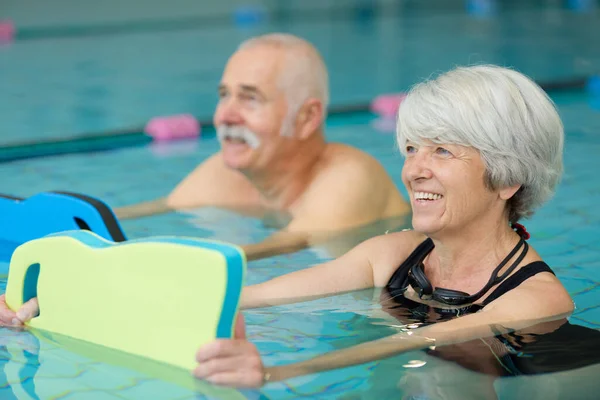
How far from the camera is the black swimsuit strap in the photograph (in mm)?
2691

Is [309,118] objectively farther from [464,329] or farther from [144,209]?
[464,329]

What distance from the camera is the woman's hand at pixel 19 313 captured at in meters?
2.73

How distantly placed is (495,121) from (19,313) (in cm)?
137

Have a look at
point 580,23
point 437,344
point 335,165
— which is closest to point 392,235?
point 437,344

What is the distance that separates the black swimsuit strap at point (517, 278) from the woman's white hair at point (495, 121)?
0.22 m

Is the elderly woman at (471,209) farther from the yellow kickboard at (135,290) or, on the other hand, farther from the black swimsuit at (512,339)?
the yellow kickboard at (135,290)

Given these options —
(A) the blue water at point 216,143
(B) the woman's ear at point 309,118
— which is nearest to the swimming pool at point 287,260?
(A) the blue water at point 216,143

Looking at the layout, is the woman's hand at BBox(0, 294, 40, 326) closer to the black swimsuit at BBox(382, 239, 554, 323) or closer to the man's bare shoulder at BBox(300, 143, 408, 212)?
the black swimsuit at BBox(382, 239, 554, 323)

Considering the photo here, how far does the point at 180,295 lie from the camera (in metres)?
2.31

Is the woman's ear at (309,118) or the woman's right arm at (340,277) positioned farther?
the woman's ear at (309,118)

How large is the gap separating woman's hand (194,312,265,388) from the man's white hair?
218 cm

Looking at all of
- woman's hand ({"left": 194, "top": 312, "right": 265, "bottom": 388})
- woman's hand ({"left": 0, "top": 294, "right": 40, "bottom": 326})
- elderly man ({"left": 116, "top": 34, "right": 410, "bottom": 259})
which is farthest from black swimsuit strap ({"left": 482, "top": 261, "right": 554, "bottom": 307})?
elderly man ({"left": 116, "top": 34, "right": 410, "bottom": 259})

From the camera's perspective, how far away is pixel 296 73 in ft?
14.1

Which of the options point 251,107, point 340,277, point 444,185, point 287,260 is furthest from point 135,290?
point 251,107
